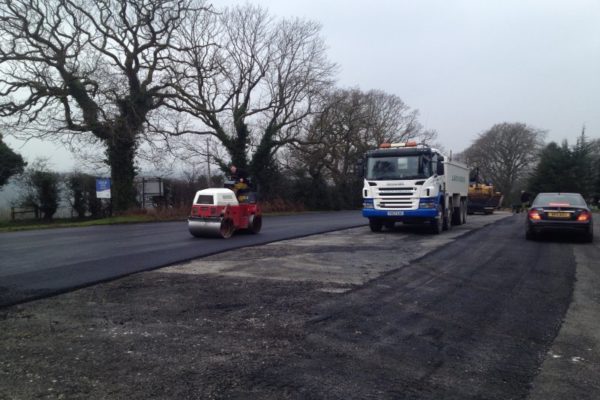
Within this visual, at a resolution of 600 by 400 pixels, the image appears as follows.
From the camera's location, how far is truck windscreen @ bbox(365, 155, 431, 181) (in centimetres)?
1634

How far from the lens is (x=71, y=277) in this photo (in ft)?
29.2

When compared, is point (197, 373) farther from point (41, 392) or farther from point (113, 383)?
point (41, 392)

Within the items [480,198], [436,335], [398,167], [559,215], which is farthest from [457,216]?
[436,335]

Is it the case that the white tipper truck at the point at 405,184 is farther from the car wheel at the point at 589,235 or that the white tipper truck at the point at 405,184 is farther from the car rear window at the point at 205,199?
the car rear window at the point at 205,199

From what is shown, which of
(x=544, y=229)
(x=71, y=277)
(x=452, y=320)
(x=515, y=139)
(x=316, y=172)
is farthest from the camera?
(x=515, y=139)

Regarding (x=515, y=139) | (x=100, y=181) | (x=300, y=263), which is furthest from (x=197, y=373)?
(x=515, y=139)

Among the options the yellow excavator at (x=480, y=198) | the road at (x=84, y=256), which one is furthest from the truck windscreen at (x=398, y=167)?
the yellow excavator at (x=480, y=198)

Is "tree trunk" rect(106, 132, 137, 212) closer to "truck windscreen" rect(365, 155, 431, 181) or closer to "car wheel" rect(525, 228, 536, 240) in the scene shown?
"truck windscreen" rect(365, 155, 431, 181)

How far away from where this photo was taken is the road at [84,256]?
8336 mm

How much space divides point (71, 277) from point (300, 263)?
14.7 ft

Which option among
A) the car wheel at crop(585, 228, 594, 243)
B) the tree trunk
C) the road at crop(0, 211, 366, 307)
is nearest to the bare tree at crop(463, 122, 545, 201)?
the tree trunk

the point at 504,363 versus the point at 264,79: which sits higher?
the point at 264,79

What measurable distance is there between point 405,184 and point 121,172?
18714 millimetres

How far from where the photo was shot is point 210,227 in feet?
49.1
